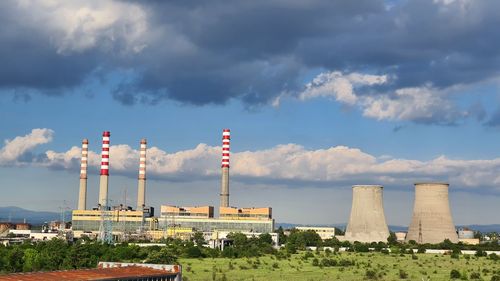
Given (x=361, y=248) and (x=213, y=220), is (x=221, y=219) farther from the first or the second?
(x=361, y=248)

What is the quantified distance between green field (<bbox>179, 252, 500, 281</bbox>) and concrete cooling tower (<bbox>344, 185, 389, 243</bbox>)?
17615 millimetres

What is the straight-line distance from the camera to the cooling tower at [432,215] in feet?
347

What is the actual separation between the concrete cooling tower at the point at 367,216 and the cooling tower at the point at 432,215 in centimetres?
554

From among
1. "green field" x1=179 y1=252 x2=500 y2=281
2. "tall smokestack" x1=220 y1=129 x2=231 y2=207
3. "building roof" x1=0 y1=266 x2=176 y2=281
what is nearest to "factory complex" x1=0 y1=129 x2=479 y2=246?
"tall smokestack" x1=220 y1=129 x2=231 y2=207

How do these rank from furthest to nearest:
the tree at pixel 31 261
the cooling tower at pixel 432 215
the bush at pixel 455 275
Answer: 1. the cooling tower at pixel 432 215
2. the tree at pixel 31 261
3. the bush at pixel 455 275

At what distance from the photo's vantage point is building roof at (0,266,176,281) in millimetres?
39094

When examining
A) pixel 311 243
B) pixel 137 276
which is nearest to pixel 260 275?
pixel 137 276

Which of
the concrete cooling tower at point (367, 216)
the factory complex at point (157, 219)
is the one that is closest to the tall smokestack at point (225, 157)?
the factory complex at point (157, 219)

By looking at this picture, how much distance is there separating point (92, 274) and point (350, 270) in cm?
3931

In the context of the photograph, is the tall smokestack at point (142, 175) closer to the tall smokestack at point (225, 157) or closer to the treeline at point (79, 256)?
the tall smokestack at point (225, 157)

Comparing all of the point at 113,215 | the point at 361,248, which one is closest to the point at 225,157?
the point at 113,215

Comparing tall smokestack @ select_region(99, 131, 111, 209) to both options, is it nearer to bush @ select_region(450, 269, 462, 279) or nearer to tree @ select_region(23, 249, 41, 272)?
tree @ select_region(23, 249, 41, 272)

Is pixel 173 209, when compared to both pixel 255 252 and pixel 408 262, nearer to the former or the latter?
pixel 255 252

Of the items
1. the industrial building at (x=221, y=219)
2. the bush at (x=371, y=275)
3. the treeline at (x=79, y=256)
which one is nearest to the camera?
the bush at (x=371, y=275)
